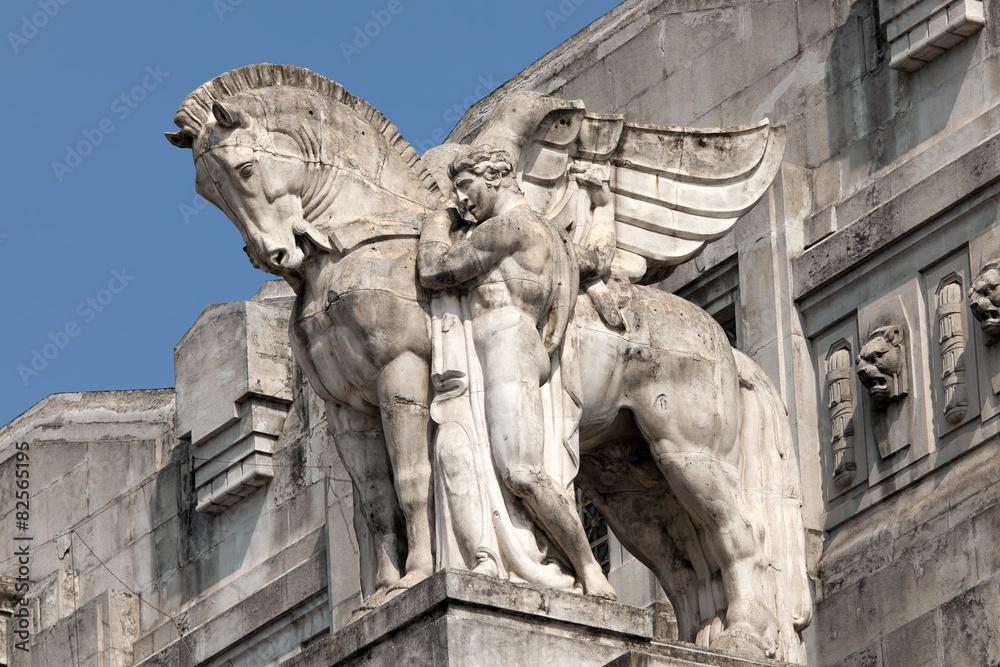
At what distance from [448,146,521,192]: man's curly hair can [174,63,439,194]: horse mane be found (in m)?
0.56

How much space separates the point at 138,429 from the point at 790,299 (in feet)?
30.1

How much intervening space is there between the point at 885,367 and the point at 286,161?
15.2 ft

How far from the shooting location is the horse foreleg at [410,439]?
46.5 ft

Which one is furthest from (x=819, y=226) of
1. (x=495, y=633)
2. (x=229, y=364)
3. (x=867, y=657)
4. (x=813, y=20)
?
(x=229, y=364)

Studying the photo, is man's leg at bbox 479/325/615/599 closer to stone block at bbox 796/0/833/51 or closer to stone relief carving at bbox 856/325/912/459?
stone relief carving at bbox 856/325/912/459

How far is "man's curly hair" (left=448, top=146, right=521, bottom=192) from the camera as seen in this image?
1473 centimetres

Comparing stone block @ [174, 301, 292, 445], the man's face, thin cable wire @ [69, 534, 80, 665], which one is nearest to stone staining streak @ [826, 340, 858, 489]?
the man's face

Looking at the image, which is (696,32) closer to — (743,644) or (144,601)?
(743,644)

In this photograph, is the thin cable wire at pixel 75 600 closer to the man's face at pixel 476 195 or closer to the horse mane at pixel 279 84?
the horse mane at pixel 279 84

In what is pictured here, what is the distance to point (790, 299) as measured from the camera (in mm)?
17984

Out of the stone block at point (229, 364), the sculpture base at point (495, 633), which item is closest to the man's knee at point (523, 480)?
the sculpture base at point (495, 633)

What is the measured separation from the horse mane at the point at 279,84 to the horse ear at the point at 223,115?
102 mm

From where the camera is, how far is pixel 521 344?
14.2 meters

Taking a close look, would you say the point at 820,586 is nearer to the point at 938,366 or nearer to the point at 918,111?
the point at 938,366
